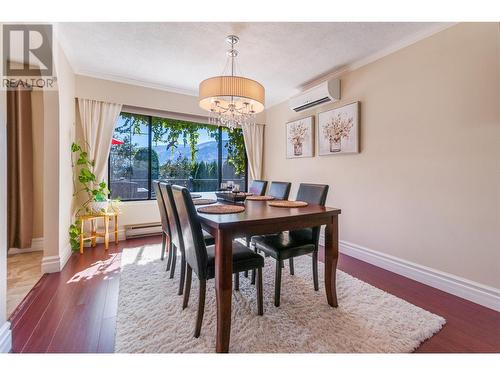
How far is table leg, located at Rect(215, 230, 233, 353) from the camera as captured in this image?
1.39 m

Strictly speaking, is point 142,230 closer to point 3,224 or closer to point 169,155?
point 169,155

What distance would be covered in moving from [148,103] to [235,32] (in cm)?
202

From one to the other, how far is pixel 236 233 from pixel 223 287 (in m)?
0.32

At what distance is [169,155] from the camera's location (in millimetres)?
4168

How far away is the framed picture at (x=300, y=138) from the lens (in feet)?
12.0

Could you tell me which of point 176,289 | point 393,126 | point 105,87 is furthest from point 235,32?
point 176,289

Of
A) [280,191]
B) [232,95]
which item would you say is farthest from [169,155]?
[232,95]

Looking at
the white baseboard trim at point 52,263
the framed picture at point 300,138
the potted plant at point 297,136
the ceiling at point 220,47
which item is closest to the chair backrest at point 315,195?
the framed picture at point 300,138

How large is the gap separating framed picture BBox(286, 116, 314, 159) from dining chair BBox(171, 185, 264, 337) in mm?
2403

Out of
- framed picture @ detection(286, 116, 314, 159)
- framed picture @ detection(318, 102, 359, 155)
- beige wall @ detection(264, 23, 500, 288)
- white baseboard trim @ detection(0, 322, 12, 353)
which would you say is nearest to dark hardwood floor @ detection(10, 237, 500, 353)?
white baseboard trim @ detection(0, 322, 12, 353)

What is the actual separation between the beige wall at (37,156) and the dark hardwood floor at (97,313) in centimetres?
110

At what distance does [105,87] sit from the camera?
3.42 m
